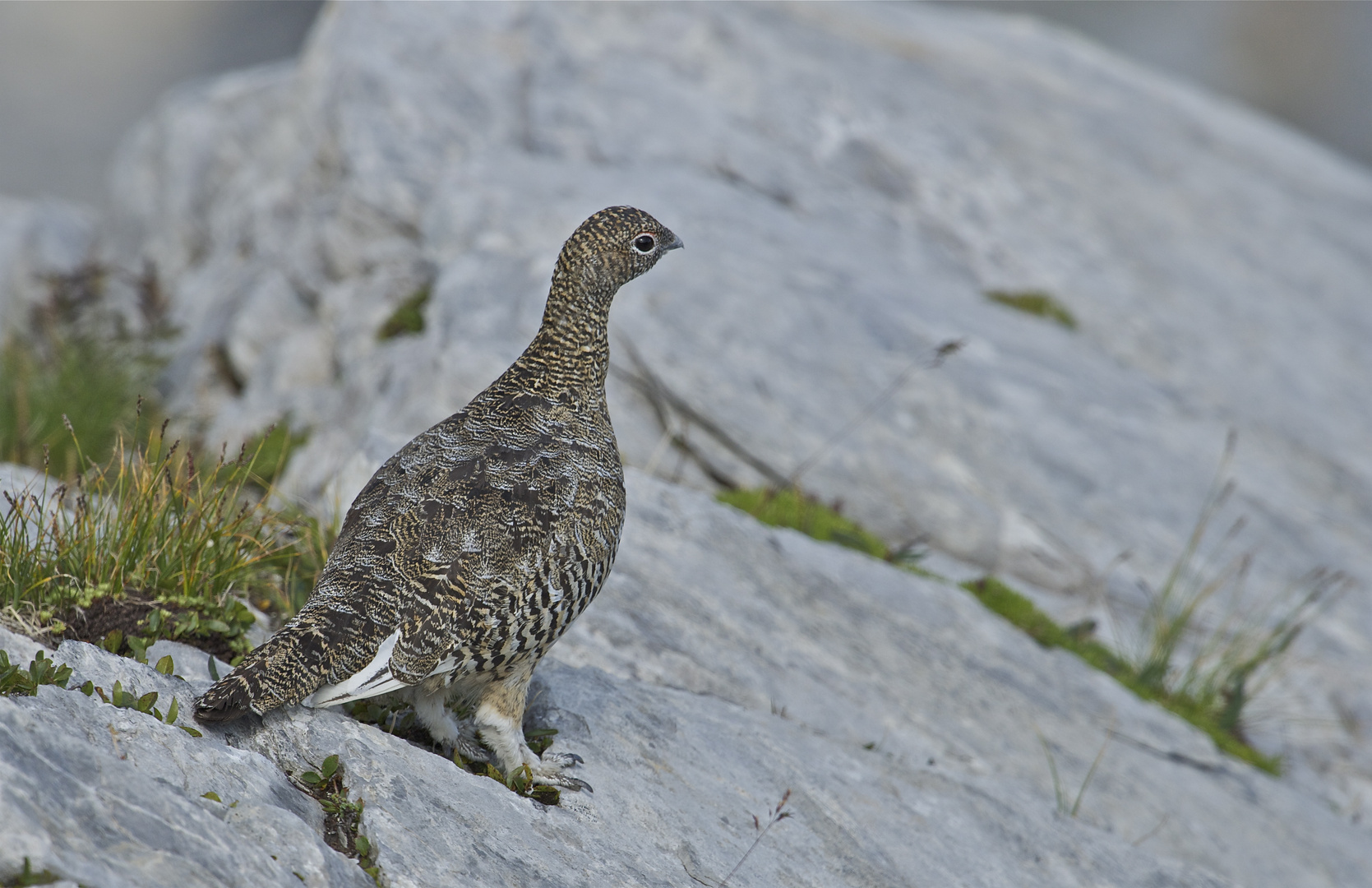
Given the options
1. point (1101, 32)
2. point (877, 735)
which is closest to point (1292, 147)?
point (877, 735)

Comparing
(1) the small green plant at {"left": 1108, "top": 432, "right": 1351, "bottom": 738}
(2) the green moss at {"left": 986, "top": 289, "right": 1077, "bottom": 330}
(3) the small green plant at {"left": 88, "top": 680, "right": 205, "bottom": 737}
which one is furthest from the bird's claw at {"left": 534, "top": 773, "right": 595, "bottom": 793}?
(2) the green moss at {"left": 986, "top": 289, "right": 1077, "bottom": 330}

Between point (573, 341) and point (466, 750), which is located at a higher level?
point (573, 341)

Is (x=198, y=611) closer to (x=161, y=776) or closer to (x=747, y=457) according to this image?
(x=161, y=776)

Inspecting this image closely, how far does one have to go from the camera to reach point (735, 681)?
22.4 ft

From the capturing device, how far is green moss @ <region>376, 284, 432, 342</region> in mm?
12070

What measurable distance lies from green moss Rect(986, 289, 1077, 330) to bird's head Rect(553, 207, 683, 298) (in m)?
8.71

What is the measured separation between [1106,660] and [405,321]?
26.0 feet

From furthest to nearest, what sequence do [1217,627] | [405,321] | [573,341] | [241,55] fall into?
[241,55] < [405,321] < [1217,627] < [573,341]

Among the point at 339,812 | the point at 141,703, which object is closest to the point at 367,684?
Answer: the point at 339,812

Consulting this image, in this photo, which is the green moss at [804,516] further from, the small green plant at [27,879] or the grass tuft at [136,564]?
the small green plant at [27,879]

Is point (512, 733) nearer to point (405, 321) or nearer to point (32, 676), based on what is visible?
point (32, 676)

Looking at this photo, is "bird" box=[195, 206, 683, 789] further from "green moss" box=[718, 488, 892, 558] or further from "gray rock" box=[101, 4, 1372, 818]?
"green moss" box=[718, 488, 892, 558]

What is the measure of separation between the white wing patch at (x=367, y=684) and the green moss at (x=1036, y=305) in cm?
1098

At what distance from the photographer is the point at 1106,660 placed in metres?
9.72
